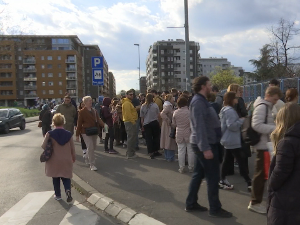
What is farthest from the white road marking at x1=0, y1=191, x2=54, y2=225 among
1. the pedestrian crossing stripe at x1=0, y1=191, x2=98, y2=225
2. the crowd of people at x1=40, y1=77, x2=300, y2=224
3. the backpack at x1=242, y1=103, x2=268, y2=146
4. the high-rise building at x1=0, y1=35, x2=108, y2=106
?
the high-rise building at x1=0, y1=35, x2=108, y2=106

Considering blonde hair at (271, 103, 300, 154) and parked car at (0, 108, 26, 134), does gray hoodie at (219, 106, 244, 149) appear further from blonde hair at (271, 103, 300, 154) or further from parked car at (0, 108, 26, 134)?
parked car at (0, 108, 26, 134)

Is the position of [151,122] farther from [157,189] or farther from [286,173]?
[286,173]

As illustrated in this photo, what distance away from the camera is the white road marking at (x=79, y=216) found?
4.68 m

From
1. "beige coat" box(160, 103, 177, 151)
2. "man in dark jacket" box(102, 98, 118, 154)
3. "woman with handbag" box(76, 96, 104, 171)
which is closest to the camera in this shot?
"woman with handbag" box(76, 96, 104, 171)

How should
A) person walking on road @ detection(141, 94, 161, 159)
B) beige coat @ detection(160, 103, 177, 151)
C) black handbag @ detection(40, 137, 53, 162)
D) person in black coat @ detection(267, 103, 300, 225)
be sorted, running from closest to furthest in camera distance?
1. person in black coat @ detection(267, 103, 300, 225)
2. black handbag @ detection(40, 137, 53, 162)
3. beige coat @ detection(160, 103, 177, 151)
4. person walking on road @ detection(141, 94, 161, 159)

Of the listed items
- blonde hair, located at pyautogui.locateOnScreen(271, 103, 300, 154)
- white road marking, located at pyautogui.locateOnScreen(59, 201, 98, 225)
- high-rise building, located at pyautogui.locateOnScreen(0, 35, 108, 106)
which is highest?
high-rise building, located at pyautogui.locateOnScreen(0, 35, 108, 106)

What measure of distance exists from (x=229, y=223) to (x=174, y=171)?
3102 millimetres

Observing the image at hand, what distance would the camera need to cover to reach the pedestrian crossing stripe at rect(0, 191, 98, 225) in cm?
Result: 474

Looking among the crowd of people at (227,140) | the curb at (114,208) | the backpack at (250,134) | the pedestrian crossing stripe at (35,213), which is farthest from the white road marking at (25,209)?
the backpack at (250,134)

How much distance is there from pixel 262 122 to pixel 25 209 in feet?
13.5

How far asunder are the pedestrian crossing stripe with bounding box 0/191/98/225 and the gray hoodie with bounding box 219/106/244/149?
257cm

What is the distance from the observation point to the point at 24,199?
232 inches

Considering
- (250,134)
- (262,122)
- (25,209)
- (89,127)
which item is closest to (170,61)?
(89,127)

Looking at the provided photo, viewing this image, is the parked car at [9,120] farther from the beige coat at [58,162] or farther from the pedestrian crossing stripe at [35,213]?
the beige coat at [58,162]
